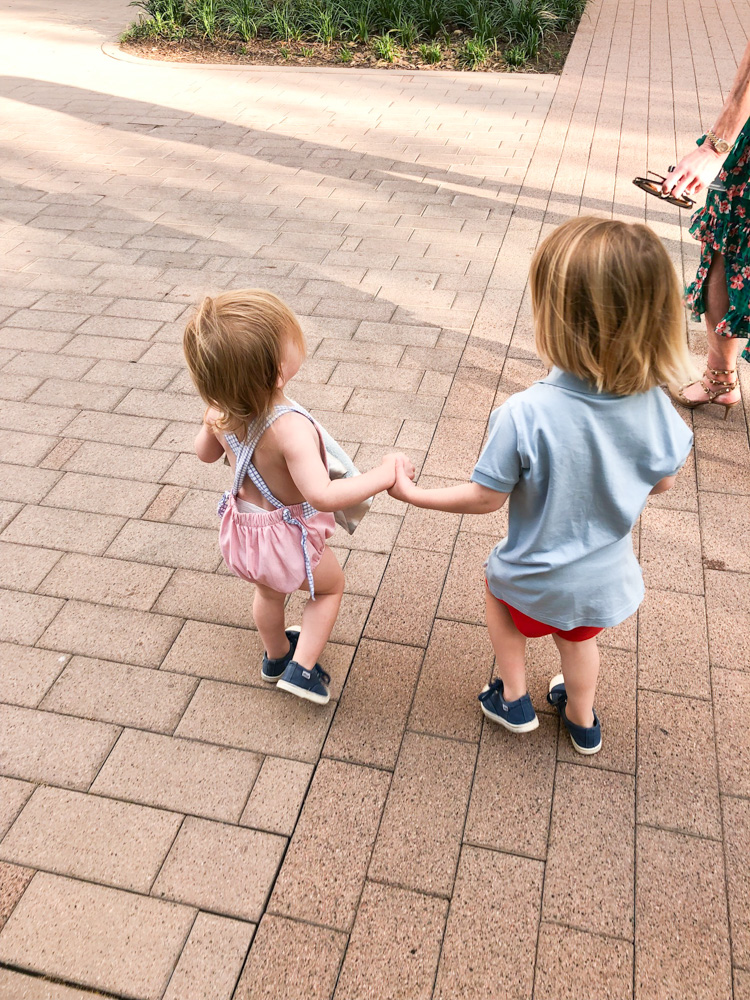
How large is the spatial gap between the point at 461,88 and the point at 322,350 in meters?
5.84

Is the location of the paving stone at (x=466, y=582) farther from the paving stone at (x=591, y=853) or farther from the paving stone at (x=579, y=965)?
the paving stone at (x=579, y=965)

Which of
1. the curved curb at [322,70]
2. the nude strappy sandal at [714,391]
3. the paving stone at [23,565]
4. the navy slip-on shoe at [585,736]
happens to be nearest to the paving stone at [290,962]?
the navy slip-on shoe at [585,736]

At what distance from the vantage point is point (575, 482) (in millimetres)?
1812

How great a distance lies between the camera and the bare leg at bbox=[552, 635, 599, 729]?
7.06 feet

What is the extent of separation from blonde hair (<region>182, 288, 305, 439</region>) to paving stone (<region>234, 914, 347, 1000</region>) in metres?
1.25

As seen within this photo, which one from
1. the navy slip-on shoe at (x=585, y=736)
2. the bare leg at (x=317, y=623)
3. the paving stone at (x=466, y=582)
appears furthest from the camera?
the paving stone at (x=466, y=582)

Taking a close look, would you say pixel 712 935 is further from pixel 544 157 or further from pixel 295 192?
pixel 544 157

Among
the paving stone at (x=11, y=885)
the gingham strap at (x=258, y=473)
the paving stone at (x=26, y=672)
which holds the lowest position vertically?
the paving stone at (x=26, y=672)

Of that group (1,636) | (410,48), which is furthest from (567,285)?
(410,48)

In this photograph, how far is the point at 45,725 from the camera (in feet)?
8.11

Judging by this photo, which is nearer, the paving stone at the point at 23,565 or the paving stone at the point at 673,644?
the paving stone at the point at 673,644

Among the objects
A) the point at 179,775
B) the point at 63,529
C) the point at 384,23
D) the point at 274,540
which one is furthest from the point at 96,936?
the point at 384,23

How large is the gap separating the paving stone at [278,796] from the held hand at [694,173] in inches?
99.7

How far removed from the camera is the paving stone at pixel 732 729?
7.46 feet
